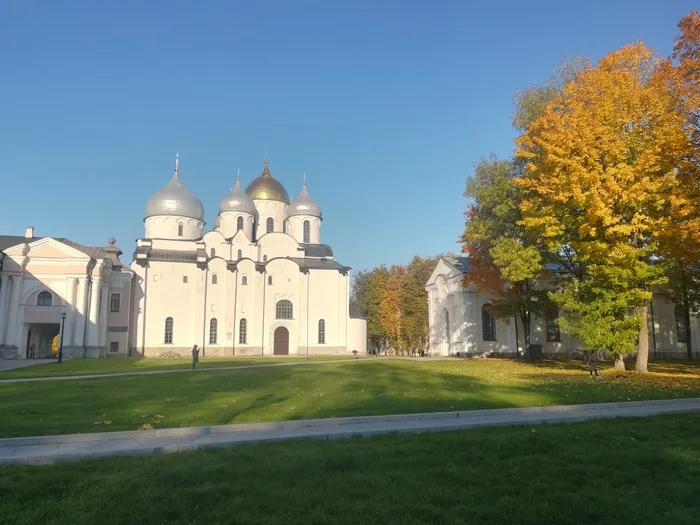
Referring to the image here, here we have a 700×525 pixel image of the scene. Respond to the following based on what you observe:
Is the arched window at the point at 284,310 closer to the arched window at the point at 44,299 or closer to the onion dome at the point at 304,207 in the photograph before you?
the onion dome at the point at 304,207

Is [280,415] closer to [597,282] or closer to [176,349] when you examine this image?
[597,282]

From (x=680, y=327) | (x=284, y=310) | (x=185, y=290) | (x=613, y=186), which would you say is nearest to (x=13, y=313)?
(x=185, y=290)

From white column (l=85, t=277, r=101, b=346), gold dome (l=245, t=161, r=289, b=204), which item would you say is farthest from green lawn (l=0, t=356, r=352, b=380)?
gold dome (l=245, t=161, r=289, b=204)

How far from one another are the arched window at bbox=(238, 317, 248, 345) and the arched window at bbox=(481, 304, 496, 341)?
2248 centimetres

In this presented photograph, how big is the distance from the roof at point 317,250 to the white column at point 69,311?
23.5m

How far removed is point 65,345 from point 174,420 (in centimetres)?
3685

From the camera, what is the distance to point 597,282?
2102 cm

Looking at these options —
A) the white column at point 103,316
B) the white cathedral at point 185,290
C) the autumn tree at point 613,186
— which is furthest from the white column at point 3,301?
the autumn tree at point 613,186

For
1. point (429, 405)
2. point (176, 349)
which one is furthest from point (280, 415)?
point (176, 349)

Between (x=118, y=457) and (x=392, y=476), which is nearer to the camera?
(x=392, y=476)

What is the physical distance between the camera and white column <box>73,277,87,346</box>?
42281 millimetres

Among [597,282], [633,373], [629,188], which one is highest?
[629,188]

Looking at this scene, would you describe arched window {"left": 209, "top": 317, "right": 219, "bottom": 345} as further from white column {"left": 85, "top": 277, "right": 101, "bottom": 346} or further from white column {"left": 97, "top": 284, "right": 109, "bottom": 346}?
white column {"left": 85, "top": 277, "right": 101, "bottom": 346}

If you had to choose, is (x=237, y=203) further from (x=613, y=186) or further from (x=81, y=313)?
(x=613, y=186)
